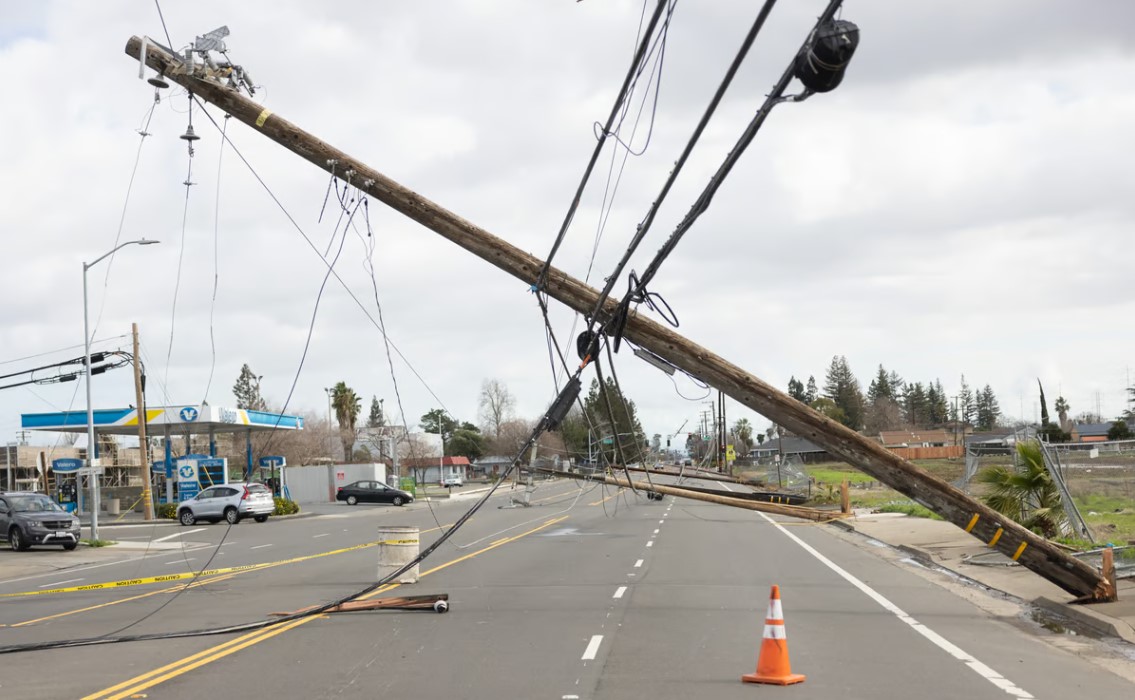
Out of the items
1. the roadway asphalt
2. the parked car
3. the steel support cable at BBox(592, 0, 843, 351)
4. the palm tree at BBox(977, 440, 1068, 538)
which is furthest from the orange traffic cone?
the parked car

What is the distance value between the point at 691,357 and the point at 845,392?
170 meters

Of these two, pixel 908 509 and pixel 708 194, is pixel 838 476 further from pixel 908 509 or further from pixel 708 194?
pixel 708 194

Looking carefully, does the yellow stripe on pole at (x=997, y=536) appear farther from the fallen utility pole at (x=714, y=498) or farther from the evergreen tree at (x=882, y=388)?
the evergreen tree at (x=882, y=388)

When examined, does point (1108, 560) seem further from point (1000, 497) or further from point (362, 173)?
point (362, 173)

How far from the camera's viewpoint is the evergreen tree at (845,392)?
172000 mm

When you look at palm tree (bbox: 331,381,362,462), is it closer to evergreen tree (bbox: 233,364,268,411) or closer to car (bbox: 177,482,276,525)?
evergreen tree (bbox: 233,364,268,411)

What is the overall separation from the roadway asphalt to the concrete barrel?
0.58 metres

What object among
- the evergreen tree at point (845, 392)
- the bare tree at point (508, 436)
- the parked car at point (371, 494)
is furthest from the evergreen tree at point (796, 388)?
the parked car at point (371, 494)

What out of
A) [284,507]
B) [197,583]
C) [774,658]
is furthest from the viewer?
[284,507]

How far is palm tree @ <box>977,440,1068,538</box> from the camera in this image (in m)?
18.6

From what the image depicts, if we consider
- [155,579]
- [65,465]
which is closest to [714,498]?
[155,579]

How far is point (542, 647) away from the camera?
10.7 m

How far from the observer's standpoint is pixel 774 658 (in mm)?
8891

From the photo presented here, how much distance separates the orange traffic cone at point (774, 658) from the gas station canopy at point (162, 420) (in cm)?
4282
